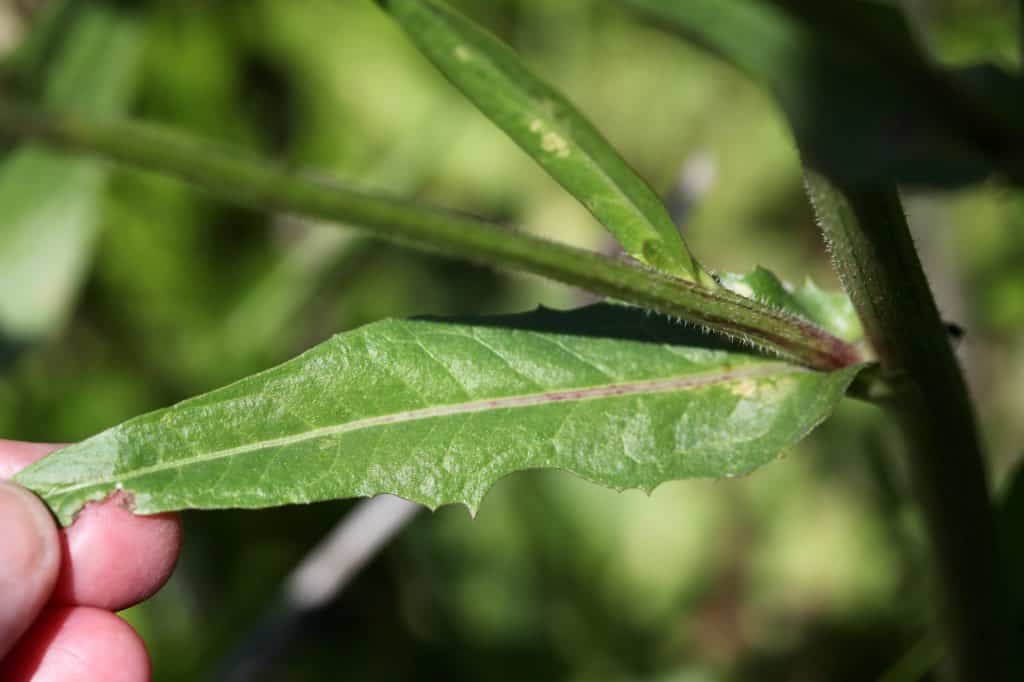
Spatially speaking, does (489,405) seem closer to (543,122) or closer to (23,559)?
(543,122)

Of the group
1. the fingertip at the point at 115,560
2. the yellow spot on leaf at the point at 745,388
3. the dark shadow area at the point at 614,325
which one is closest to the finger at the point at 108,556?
the fingertip at the point at 115,560

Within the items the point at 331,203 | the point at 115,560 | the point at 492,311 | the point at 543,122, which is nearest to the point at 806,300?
the point at 543,122

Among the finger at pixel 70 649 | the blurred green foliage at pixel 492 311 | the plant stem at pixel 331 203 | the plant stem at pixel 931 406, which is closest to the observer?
the plant stem at pixel 331 203

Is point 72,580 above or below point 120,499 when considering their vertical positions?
below

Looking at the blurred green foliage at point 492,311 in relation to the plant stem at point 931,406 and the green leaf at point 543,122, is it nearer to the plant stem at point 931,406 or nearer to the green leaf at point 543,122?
the plant stem at point 931,406

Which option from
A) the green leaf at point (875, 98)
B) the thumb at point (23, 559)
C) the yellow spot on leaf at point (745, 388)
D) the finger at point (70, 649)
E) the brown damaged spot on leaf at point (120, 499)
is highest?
the green leaf at point (875, 98)

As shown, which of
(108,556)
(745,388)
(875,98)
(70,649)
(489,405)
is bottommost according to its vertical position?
(70,649)

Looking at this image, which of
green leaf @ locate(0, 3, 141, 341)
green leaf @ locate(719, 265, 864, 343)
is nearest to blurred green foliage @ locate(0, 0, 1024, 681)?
green leaf @ locate(0, 3, 141, 341)

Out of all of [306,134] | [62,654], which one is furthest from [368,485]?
[306,134]
